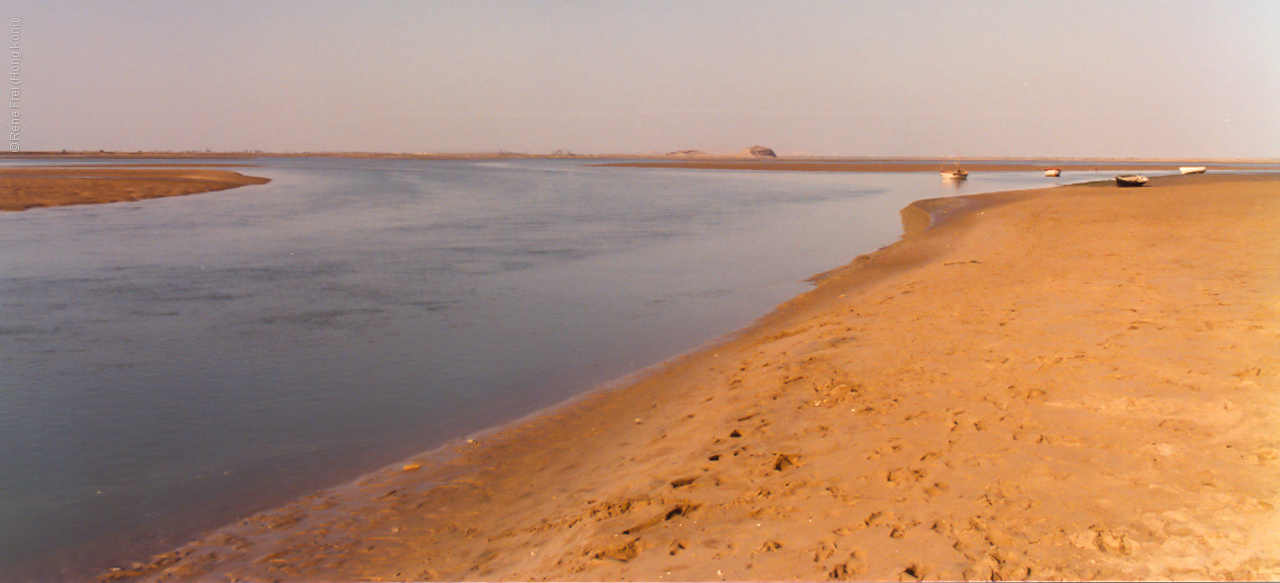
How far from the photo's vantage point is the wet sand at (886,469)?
13.4ft

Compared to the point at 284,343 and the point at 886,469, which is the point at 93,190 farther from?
the point at 886,469

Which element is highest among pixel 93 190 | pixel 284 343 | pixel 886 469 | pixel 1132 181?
pixel 1132 181

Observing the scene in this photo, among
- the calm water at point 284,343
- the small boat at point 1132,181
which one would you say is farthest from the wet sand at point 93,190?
the small boat at point 1132,181

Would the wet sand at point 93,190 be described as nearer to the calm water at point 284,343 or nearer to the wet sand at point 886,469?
the calm water at point 284,343

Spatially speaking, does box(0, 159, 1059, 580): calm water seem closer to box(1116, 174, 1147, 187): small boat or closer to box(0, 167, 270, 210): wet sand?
box(0, 167, 270, 210): wet sand

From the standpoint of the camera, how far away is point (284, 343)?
11016mm

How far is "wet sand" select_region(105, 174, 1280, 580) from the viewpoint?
4.08 meters

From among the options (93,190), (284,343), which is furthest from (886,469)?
(93,190)

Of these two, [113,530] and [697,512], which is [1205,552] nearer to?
[697,512]

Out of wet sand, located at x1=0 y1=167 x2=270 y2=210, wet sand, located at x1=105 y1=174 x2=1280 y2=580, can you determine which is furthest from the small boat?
wet sand, located at x1=0 y1=167 x2=270 y2=210

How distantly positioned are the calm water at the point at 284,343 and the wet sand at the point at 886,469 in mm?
775

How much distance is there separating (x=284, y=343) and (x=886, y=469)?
8827 mm

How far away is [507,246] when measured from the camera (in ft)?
74.2

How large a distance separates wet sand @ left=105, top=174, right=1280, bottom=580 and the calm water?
0.77 metres
